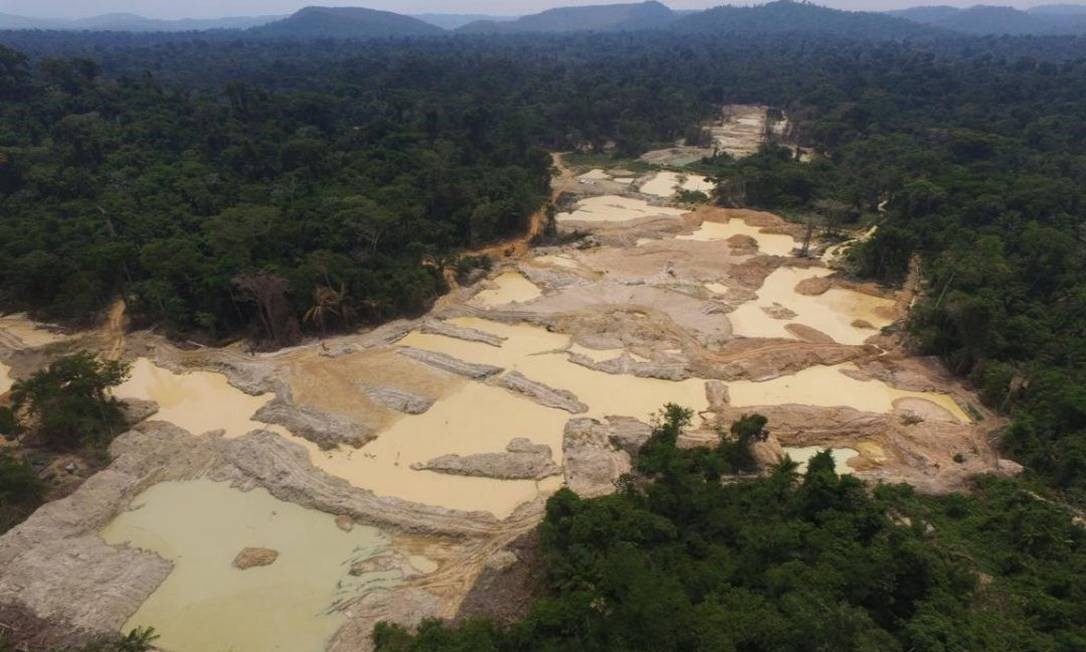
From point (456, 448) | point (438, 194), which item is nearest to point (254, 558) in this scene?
point (456, 448)

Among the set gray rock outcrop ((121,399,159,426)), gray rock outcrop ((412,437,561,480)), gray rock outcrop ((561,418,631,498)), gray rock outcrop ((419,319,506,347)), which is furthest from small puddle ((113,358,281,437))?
gray rock outcrop ((561,418,631,498))

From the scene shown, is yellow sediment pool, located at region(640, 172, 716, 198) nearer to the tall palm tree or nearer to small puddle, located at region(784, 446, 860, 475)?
the tall palm tree

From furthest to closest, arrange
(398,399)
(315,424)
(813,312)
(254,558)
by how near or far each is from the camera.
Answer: (813,312)
(398,399)
(315,424)
(254,558)

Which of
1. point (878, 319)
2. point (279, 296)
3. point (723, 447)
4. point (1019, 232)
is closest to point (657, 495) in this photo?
point (723, 447)

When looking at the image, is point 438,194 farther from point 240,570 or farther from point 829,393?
point 240,570

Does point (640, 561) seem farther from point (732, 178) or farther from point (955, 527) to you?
point (732, 178)

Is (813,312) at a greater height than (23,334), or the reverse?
(23,334)
